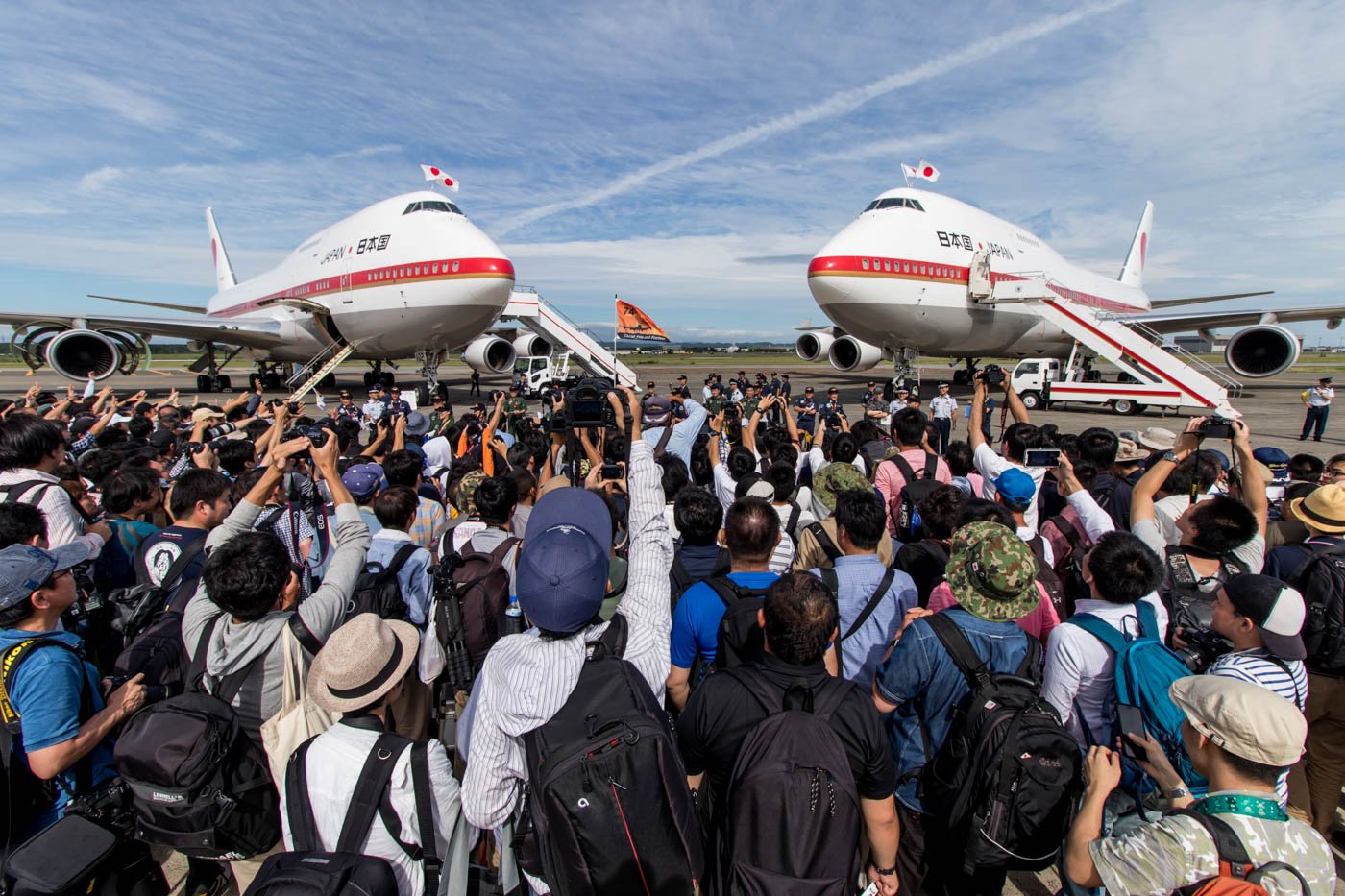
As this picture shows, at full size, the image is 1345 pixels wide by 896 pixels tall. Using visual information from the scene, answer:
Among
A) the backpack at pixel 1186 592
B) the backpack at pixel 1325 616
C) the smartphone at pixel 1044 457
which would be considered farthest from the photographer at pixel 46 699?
the backpack at pixel 1325 616

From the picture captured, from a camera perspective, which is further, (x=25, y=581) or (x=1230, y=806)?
(x=25, y=581)

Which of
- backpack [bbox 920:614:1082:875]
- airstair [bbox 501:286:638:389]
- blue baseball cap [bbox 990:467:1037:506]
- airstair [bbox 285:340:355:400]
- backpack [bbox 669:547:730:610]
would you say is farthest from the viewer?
airstair [bbox 501:286:638:389]

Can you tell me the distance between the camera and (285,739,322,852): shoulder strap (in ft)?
6.08

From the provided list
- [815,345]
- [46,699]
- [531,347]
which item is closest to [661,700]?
[46,699]

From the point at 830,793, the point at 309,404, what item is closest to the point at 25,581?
the point at 830,793

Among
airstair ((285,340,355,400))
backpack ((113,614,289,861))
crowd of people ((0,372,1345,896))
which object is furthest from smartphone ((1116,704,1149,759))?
airstair ((285,340,355,400))

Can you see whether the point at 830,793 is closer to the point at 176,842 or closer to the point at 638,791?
the point at 638,791

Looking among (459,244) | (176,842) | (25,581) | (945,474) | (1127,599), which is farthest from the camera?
(459,244)

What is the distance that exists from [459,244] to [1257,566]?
1957cm

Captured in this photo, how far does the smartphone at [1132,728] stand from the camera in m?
1.86

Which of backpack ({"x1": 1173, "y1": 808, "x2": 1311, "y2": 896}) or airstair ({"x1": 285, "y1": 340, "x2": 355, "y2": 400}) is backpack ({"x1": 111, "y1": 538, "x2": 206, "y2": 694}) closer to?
backpack ({"x1": 1173, "y1": 808, "x2": 1311, "y2": 896})

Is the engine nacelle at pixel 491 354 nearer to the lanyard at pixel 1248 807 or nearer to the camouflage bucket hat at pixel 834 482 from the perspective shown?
the camouflage bucket hat at pixel 834 482

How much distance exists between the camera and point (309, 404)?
23.6 m

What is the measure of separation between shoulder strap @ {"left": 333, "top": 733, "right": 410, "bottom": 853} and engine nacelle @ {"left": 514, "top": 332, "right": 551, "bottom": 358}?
89.6 feet
